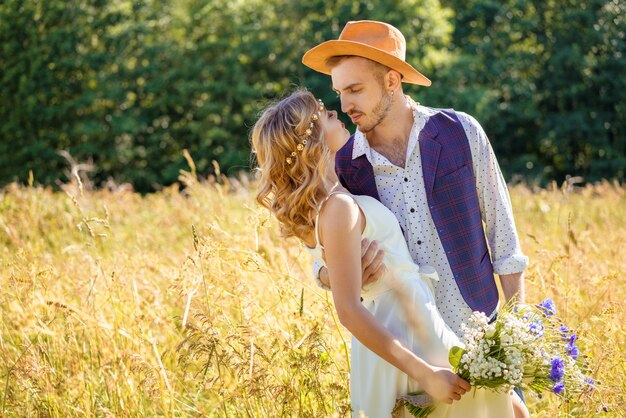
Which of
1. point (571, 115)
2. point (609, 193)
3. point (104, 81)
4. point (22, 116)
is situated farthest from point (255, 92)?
point (609, 193)

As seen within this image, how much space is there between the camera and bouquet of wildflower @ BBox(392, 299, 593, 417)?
8.19ft

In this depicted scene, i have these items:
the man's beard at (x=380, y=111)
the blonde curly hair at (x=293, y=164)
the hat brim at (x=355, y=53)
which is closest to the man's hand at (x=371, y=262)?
the blonde curly hair at (x=293, y=164)

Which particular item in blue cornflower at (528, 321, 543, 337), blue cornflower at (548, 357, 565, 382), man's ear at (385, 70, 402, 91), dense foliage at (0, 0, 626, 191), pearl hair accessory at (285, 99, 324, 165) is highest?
man's ear at (385, 70, 402, 91)

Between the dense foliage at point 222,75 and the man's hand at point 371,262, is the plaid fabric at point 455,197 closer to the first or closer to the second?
the man's hand at point 371,262

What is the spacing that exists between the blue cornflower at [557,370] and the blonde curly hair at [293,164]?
0.94 meters

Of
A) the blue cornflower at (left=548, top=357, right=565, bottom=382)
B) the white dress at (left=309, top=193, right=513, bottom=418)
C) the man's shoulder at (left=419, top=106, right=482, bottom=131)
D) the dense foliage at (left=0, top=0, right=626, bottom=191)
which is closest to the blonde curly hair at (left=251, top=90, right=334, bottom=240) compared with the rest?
the white dress at (left=309, top=193, right=513, bottom=418)

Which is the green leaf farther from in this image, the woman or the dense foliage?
the dense foliage

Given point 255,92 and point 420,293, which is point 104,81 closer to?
point 255,92

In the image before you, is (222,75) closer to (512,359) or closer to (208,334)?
(208,334)

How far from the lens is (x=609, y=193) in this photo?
388 inches

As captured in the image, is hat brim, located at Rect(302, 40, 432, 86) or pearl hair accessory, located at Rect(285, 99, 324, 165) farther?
hat brim, located at Rect(302, 40, 432, 86)

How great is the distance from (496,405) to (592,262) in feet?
7.42

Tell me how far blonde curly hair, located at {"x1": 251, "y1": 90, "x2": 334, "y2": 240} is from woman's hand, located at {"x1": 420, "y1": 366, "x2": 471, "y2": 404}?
0.68 metres

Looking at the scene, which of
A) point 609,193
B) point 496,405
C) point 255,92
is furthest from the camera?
point 255,92
